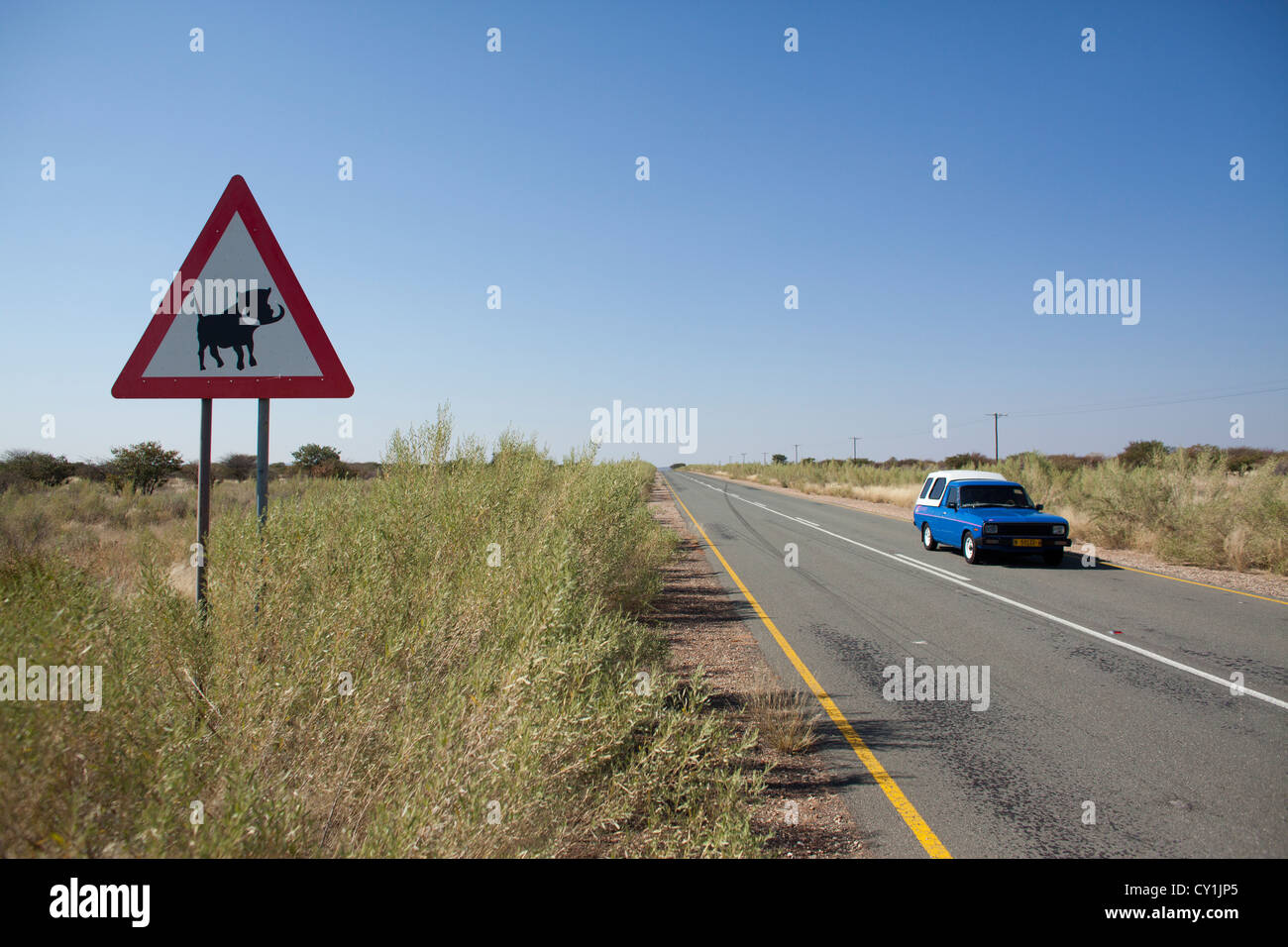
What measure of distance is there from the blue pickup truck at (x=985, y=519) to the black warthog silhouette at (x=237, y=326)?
12.7 m

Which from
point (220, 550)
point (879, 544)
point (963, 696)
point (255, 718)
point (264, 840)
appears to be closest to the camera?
point (264, 840)

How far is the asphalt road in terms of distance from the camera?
11.0 feet

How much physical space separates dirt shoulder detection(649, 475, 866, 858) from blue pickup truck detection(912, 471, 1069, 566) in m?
5.81

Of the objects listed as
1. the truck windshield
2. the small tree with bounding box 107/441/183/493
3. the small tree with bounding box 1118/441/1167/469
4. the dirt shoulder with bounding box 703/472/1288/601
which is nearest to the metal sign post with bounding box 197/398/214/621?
the dirt shoulder with bounding box 703/472/1288/601

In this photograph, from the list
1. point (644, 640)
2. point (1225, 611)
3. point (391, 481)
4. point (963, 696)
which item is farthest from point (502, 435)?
point (1225, 611)

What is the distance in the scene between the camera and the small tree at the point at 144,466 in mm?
20609

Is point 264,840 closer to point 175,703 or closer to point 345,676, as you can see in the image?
point 345,676

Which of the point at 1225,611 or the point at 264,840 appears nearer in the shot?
the point at 264,840

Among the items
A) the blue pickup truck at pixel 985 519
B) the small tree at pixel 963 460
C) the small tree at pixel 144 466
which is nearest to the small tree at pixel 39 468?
the small tree at pixel 144 466

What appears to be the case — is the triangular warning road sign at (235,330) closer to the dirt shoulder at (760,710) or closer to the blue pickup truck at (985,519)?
the dirt shoulder at (760,710)

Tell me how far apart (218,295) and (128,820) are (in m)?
2.30

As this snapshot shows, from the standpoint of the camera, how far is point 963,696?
5.44 m

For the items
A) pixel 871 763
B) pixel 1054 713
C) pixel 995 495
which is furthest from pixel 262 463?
pixel 995 495

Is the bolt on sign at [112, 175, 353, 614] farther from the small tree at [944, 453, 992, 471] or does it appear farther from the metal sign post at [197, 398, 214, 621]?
the small tree at [944, 453, 992, 471]
